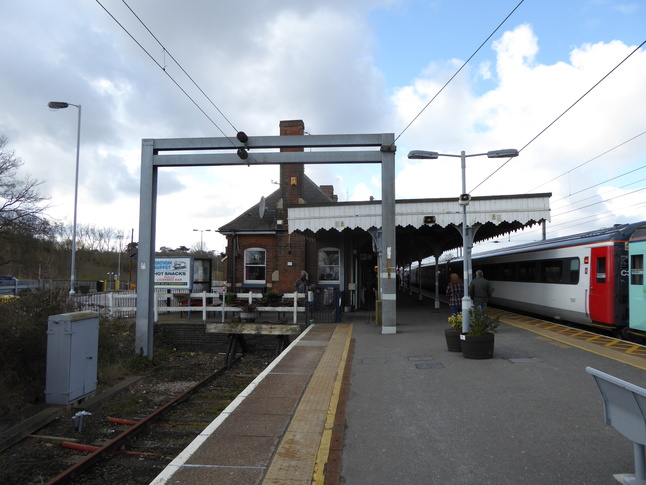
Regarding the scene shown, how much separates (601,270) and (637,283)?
145 centimetres

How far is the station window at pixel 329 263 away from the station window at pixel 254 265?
11.2ft

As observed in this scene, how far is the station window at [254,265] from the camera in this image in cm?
2436

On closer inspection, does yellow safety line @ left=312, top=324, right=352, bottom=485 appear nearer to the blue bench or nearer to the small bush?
the blue bench

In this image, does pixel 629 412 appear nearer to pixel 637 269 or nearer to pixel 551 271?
pixel 637 269

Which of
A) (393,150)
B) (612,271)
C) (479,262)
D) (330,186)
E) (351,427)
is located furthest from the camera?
(330,186)

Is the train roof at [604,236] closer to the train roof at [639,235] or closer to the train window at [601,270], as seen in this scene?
Answer: the train roof at [639,235]

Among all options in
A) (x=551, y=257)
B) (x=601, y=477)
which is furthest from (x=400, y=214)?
(x=601, y=477)

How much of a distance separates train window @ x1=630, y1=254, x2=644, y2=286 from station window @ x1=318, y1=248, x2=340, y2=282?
13.3 meters

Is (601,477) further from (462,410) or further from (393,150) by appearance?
(393,150)

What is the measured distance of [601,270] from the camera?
39.9ft

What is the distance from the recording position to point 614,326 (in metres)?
12.1

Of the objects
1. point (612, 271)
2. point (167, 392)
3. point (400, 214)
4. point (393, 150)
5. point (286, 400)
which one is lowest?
point (167, 392)

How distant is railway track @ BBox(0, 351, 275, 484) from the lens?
229 inches

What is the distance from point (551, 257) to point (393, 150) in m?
6.58
